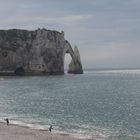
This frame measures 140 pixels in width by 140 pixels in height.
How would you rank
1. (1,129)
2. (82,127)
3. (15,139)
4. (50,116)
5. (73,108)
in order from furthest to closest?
1. (73,108)
2. (50,116)
3. (82,127)
4. (1,129)
5. (15,139)

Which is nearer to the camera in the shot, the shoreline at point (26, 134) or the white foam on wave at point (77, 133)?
the shoreline at point (26, 134)

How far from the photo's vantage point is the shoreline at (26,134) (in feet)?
130

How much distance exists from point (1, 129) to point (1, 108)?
92.1 feet

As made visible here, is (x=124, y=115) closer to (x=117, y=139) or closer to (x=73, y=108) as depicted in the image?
(x=73, y=108)

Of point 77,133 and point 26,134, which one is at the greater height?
point 26,134

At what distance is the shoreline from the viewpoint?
39653mm

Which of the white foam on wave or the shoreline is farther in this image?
the white foam on wave

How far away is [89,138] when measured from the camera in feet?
136

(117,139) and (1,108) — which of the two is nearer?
(117,139)

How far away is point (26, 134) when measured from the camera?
139ft

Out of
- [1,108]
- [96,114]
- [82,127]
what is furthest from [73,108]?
[82,127]

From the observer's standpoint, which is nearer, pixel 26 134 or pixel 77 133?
pixel 26 134

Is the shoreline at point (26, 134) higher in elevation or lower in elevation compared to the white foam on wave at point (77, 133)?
higher

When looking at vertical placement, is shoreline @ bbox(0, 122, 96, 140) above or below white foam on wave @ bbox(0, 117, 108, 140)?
above
